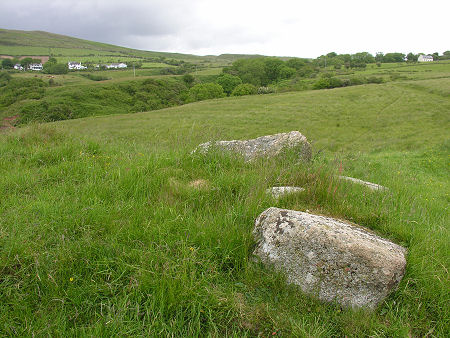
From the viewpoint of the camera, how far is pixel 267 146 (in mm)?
7793

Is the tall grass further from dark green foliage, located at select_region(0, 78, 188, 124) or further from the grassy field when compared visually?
dark green foliage, located at select_region(0, 78, 188, 124)

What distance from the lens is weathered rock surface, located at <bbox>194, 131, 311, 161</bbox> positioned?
6523 millimetres

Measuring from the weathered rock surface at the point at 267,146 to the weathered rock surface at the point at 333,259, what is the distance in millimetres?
3336

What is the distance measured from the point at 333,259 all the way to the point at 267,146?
5177 millimetres

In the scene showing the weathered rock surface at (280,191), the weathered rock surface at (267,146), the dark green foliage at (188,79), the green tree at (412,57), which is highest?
the green tree at (412,57)

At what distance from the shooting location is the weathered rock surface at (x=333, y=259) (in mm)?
2748

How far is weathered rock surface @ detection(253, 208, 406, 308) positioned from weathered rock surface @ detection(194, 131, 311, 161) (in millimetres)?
3336

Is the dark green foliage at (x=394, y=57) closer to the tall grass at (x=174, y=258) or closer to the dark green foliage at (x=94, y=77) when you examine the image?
the dark green foliage at (x=94, y=77)

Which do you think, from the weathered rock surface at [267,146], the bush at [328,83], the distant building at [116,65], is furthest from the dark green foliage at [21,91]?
the weathered rock surface at [267,146]

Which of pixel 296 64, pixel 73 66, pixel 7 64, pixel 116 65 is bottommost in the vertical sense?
pixel 296 64

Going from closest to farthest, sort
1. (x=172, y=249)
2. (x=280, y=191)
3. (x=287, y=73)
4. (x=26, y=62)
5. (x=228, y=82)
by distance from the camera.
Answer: (x=172, y=249)
(x=280, y=191)
(x=228, y=82)
(x=287, y=73)
(x=26, y=62)

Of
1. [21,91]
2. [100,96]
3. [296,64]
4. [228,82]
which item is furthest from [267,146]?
[296,64]

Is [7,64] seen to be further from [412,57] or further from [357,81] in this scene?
[412,57]

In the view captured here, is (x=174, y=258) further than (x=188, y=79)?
No
